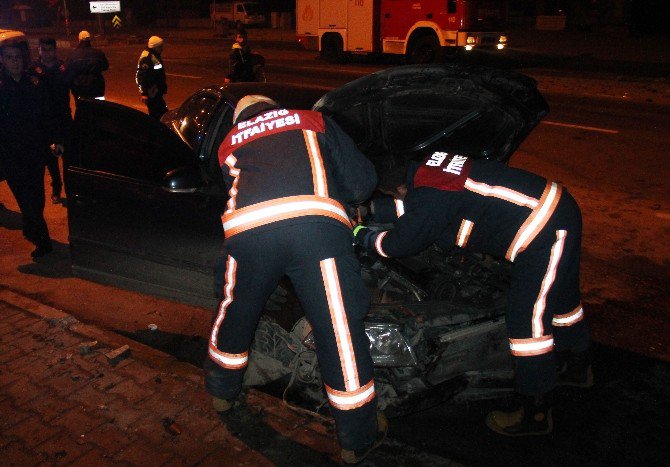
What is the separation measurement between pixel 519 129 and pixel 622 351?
1.49m

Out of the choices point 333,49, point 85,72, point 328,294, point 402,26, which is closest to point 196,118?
point 328,294

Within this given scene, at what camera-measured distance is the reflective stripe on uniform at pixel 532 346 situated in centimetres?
291

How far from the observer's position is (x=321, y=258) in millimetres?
2648

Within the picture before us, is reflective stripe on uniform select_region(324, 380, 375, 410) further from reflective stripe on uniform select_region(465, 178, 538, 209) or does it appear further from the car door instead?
the car door

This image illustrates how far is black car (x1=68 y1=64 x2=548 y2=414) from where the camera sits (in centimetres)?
298

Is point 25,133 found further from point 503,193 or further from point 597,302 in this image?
point 597,302

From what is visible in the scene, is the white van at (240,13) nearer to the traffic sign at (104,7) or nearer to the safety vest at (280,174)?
the traffic sign at (104,7)

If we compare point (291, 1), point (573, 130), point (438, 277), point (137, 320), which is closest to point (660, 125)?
point (573, 130)

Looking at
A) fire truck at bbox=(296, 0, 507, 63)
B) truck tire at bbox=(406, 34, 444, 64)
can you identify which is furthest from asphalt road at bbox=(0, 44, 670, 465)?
truck tire at bbox=(406, 34, 444, 64)

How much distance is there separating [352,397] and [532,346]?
87 centimetres

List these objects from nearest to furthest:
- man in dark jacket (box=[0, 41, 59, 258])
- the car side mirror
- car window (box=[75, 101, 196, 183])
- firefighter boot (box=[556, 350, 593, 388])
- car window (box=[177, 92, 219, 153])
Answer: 1. firefighter boot (box=[556, 350, 593, 388])
2. the car side mirror
3. car window (box=[75, 101, 196, 183])
4. car window (box=[177, 92, 219, 153])
5. man in dark jacket (box=[0, 41, 59, 258])

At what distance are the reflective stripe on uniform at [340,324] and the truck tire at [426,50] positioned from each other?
14.9 m

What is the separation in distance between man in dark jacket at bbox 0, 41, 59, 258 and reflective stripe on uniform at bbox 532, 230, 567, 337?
419cm

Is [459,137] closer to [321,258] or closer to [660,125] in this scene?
[321,258]
